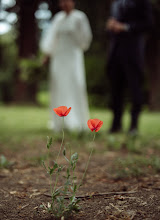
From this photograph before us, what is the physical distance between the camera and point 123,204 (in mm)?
1485

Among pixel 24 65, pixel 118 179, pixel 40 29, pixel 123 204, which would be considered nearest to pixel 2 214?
pixel 123 204

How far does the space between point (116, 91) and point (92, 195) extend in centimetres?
332

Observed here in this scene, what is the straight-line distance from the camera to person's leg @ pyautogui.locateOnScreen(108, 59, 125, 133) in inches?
186

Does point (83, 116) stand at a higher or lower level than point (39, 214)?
lower

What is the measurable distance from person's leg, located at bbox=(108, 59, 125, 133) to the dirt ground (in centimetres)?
245

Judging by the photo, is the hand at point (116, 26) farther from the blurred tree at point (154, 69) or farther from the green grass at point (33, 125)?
the blurred tree at point (154, 69)

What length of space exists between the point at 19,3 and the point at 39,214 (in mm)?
14064

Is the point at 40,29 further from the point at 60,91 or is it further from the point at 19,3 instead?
the point at 60,91

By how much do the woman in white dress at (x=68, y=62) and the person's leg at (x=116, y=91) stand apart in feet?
2.21

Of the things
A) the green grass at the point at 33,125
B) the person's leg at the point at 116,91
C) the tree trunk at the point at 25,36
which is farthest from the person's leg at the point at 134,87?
the tree trunk at the point at 25,36

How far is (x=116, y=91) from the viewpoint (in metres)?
4.84

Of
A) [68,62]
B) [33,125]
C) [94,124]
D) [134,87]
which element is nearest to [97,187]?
[94,124]

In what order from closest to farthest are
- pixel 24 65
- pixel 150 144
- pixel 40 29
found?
pixel 150 144 < pixel 24 65 < pixel 40 29

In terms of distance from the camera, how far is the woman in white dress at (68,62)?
5.16 meters
